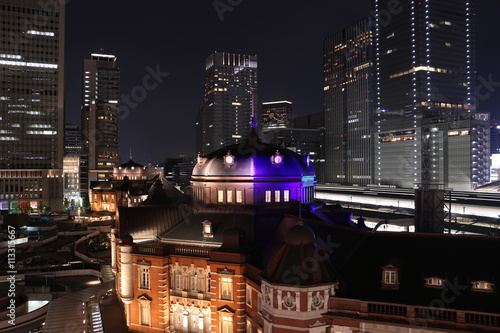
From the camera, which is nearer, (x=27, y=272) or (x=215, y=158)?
(x=215, y=158)

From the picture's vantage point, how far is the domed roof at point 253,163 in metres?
41.1

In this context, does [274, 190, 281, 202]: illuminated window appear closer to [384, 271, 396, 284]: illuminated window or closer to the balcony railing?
the balcony railing

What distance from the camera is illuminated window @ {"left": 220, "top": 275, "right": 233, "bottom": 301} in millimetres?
34203

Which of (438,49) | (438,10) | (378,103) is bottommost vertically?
(378,103)

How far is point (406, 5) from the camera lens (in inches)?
6580

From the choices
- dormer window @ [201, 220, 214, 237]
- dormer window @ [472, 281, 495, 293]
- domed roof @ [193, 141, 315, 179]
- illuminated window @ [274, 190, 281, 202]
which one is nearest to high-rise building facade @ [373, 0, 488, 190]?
domed roof @ [193, 141, 315, 179]

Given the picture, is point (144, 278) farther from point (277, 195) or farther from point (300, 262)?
point (300, 262)

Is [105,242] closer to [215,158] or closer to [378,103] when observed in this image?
[215,158]

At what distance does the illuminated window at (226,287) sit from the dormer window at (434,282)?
16.2 metres

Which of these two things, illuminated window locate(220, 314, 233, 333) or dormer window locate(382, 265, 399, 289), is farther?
illuminated window locate(220, 314, 233, 333)

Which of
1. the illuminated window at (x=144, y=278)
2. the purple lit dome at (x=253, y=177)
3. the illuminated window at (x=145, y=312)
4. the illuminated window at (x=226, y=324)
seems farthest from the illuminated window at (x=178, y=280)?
the purple lit dome at (x=253, y=177)

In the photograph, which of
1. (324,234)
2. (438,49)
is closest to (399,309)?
(324,234)

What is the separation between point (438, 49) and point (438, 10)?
16.1 metres

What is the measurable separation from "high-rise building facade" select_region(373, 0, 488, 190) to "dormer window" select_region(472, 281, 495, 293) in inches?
5715
